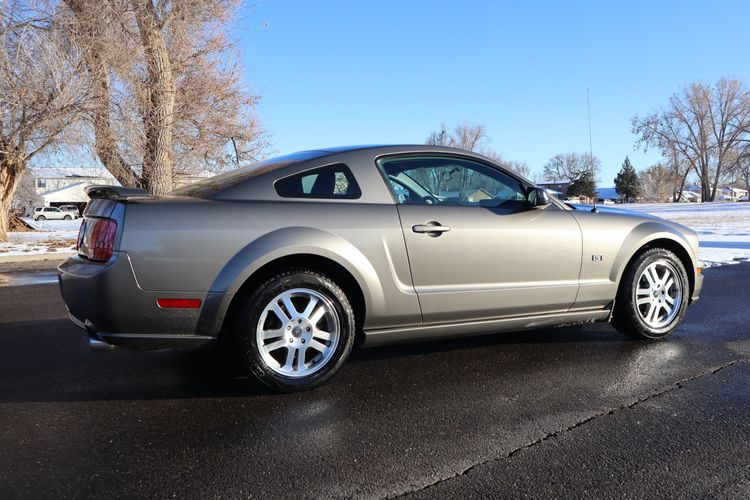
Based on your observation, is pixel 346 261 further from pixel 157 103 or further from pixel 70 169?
pixel 70 169

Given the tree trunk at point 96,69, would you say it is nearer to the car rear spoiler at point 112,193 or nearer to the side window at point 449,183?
the car rear spoiler at point 112,193

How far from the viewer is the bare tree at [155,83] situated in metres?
→ 14.9

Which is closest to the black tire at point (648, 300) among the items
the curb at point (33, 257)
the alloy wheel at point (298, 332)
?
the alloy wheel at point (298, 332)

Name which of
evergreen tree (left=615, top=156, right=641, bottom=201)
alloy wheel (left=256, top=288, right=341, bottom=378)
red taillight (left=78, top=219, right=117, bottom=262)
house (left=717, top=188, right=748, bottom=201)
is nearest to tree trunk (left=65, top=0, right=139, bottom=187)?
red taillight (left=78, top=219, right=117, bottom=262)

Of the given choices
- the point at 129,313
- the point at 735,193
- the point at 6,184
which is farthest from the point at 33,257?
the point at 735,193

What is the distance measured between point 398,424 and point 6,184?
1835 cm

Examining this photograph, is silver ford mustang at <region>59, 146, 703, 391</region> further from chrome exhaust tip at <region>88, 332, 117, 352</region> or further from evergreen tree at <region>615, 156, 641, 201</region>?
evergreen tree at <region>615, 156, 641, 201</region>

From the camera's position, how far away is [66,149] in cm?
1596

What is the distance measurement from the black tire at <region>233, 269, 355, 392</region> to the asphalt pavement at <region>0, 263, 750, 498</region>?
0.11m

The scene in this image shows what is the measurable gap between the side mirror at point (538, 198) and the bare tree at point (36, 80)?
44.9 ft

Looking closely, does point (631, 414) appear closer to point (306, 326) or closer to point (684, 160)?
point (306, 326)

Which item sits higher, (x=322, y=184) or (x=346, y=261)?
(x=322, y=184)

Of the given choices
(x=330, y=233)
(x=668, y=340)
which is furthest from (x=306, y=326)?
(x=668, y=340)

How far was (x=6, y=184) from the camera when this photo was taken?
55.8ft
